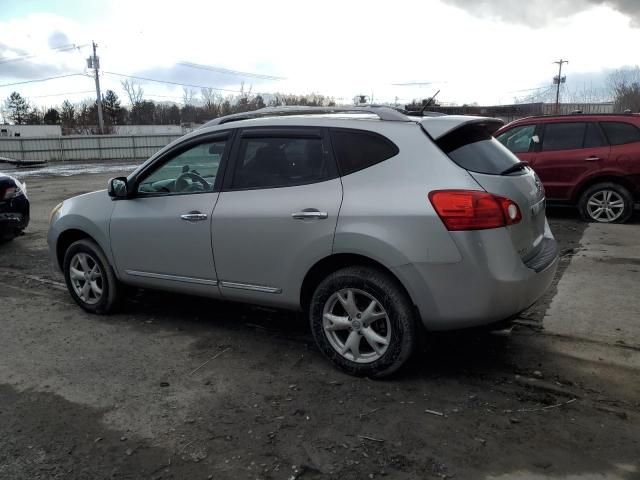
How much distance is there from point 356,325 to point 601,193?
6.71 metres

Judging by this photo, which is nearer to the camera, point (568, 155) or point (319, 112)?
point (319, 112)

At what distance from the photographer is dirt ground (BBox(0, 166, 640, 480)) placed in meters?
2.85

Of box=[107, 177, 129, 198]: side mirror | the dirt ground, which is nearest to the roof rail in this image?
box=[107, 177, 129, 198]: side mirror

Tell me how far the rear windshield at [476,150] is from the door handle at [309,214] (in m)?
0.86

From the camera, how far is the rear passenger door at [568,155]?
8750 millimetres

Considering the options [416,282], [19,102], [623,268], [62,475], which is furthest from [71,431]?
[19,102]

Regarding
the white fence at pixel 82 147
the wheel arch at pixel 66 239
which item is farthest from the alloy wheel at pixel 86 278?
the white fence at pixel 82 147

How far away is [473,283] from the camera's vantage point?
3.30 m

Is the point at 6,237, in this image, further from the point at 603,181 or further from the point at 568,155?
the point at 603,181

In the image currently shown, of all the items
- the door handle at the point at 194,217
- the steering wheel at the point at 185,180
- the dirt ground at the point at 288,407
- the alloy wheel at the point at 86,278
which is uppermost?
the steering wheel at the point at 185,180

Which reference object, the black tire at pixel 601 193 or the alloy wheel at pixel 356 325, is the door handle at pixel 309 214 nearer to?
the alloy wheel at pixel 356 325

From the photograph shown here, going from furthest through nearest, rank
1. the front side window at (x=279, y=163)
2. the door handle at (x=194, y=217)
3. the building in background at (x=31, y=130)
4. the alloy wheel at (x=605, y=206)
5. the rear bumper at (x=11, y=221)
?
1. the building in background at (x=31, y=130)
2. the alloy wheel at (x=605, y=206)
3. the rear bumper at (x=11, y=221)
4. the door handle at (x=194, y=217)
5. the front side window at (x=279, y=163)

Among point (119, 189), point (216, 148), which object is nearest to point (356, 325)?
point (216, 148)

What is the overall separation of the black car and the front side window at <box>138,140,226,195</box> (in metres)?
4.38
